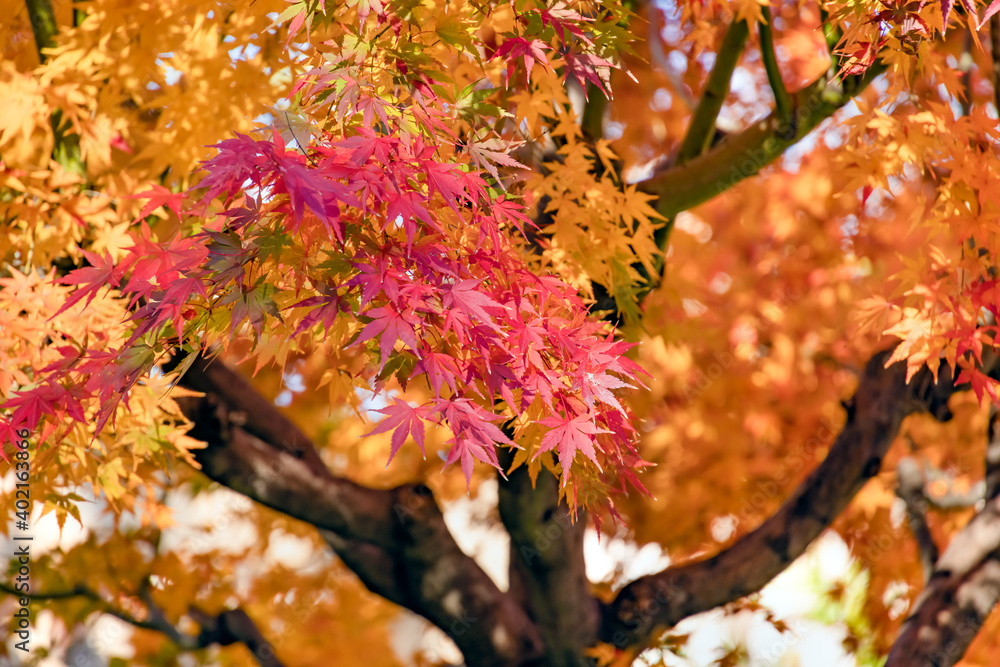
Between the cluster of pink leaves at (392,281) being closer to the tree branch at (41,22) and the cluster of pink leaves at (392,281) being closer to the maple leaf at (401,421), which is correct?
the maple leaf at (401,421)

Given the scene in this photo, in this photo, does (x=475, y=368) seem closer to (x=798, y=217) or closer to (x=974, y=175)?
(x=974, y=175)

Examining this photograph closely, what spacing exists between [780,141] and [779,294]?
3.48 metres

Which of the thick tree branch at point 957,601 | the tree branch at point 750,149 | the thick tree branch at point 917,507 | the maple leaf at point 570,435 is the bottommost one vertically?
the thick tree branch at point 957,601

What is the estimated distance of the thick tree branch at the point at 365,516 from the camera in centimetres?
337

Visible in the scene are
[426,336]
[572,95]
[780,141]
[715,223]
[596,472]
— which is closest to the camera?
[426,336]

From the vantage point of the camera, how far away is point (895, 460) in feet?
20.8

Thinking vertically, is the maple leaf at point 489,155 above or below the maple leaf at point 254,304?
above

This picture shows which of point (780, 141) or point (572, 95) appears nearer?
point (780, 141)

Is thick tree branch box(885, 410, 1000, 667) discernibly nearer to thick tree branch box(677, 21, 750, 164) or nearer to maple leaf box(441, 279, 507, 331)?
thick tree branch box(677, 21, 750, 164)

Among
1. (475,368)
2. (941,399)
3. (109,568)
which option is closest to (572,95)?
(941,399)

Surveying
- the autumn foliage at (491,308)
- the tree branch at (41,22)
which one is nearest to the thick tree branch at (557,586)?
the autumn foliage at (491,308)

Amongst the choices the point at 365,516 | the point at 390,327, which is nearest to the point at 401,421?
the point at 390,327

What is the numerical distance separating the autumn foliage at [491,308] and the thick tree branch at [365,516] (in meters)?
0.02

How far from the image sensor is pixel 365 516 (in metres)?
3.68
